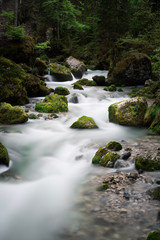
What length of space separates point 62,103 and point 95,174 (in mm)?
6022

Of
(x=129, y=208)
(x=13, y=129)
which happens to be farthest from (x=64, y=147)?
(x=129, y=208)

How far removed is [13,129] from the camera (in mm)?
7207

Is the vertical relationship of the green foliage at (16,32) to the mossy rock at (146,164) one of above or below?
above

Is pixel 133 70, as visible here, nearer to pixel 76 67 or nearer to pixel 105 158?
pixel 76 67

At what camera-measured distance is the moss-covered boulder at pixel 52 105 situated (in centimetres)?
958

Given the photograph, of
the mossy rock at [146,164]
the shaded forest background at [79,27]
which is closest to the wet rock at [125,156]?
the mossy rock at [146,164]

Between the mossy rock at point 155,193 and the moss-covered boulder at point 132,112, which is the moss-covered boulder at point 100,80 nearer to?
the moss-covered boulder at point 132,112

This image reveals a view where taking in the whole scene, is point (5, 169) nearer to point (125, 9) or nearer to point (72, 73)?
point (72, 73)

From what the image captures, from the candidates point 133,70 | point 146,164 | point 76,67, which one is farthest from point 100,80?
point 146,164

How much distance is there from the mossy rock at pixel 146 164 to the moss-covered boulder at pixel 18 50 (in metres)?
10.9

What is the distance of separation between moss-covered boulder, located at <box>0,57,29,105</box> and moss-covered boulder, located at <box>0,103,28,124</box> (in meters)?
1.81

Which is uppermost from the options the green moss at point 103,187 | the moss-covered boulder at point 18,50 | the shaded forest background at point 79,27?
the shaded forest background at point 79,27

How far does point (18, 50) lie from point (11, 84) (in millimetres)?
3730

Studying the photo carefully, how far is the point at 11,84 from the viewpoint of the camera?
10.0m
